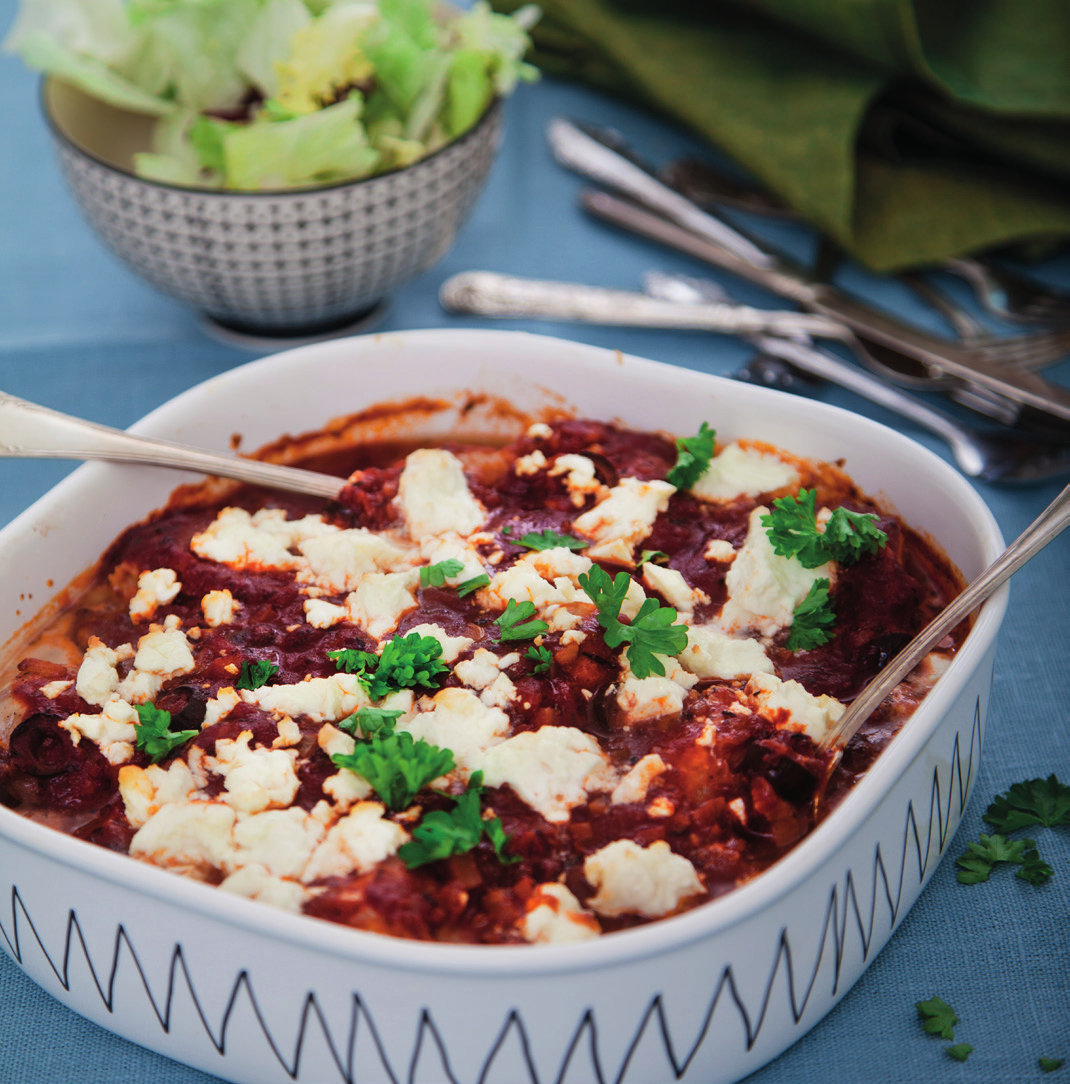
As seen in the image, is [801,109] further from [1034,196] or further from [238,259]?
[238,259]

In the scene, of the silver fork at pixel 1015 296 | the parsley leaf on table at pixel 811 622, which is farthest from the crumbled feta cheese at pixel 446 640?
the silver fork at pixel 1015 296

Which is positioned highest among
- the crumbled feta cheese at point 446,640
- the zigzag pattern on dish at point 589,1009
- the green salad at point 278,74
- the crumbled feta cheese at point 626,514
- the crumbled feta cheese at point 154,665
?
the green salad at point 278,74

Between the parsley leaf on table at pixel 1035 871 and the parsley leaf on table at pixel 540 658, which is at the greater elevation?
the parsley leaf on table at pixel 540 658

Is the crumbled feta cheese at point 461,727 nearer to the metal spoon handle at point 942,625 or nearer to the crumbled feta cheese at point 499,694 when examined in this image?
the crumbled feta cheese at point 499,694

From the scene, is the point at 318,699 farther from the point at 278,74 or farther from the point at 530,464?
the point at 278,74

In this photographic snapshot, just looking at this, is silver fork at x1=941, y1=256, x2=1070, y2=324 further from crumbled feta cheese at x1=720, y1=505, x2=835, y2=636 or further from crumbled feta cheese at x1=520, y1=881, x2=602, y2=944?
crumbled feta cheese at x1=520, y1=881, x2=602, y2=944

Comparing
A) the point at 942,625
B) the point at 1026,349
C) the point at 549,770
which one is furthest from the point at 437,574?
the point at 1026,349

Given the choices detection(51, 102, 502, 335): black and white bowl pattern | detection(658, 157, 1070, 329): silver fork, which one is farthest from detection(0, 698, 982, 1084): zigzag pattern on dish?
detection(658, 157, 1070, 329): silver fork
